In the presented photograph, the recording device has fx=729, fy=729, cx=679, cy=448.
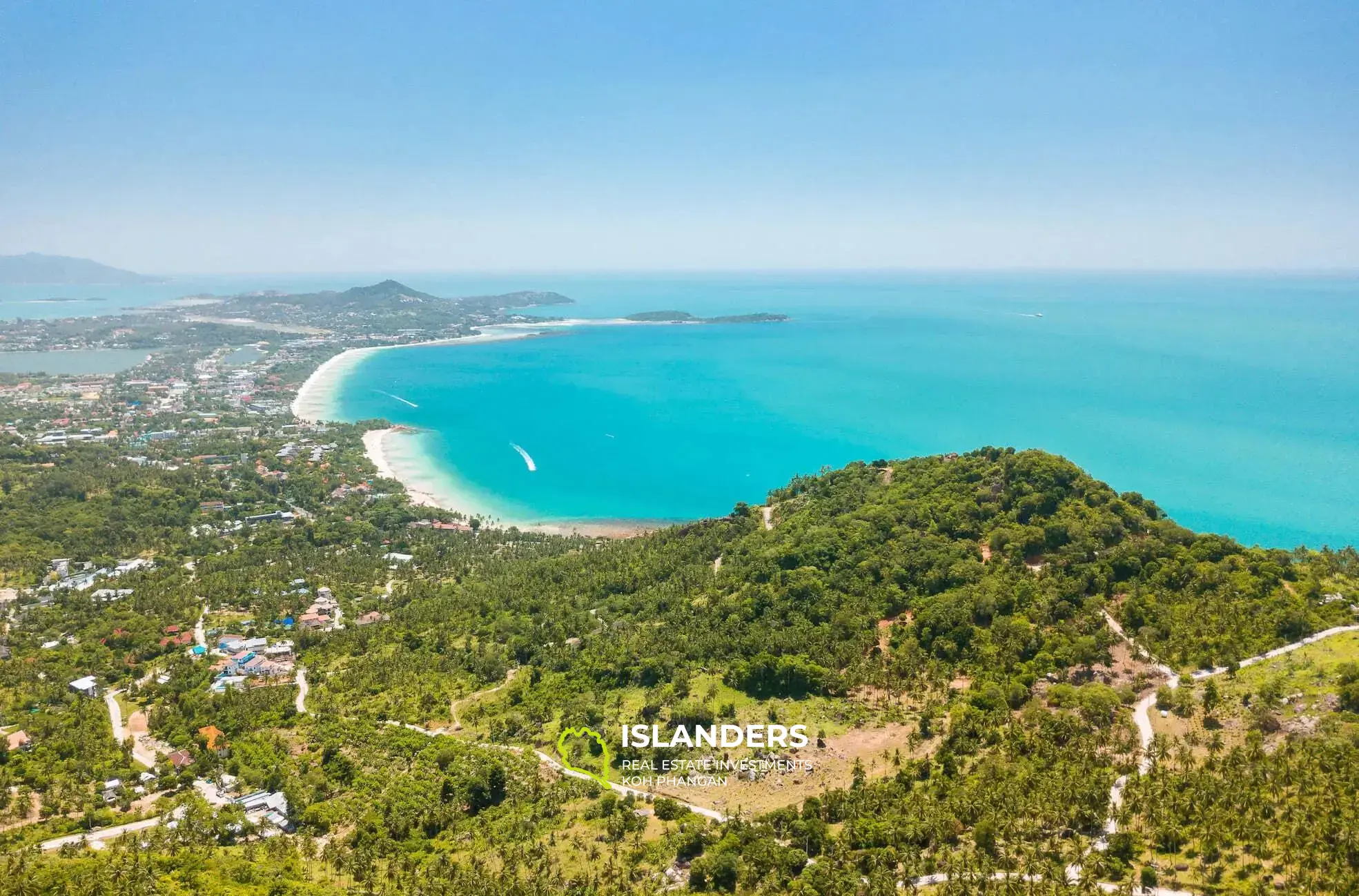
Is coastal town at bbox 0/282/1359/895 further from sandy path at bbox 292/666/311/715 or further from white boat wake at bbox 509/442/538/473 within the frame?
white boat wake at bbox 509/442/538/473

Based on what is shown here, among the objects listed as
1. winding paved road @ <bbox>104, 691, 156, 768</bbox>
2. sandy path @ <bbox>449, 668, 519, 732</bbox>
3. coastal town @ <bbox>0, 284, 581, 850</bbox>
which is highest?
coastal town @ <bbox>0, 284, 581, 850</bbox>

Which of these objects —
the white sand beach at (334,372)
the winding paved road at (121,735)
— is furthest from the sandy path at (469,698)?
the white sand beach at (334,372)

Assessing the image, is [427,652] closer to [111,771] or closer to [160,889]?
[111,771]

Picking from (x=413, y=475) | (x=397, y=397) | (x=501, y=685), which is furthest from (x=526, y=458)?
(x=501, y=685)

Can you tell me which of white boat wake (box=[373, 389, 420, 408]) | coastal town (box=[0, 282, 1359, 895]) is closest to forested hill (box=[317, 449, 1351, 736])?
coastal town (box=[0, 282, 1359, 895])

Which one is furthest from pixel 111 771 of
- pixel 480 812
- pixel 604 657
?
pixel 604 657

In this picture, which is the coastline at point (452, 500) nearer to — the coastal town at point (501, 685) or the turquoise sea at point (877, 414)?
the turquoise sea at point (877, 414)
